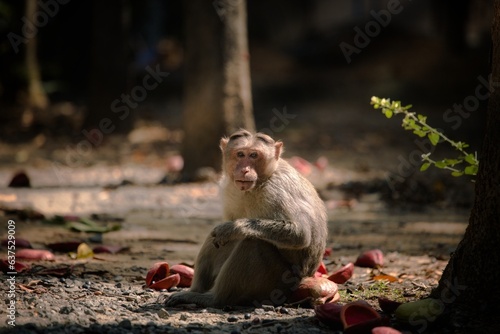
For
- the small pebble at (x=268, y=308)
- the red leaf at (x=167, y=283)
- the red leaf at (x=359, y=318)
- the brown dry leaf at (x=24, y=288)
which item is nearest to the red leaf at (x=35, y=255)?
the brown dry leaf at (x=24, y=288)

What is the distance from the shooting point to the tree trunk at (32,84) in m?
19.3

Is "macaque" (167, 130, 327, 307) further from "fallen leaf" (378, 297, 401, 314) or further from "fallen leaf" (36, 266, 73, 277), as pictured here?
"fallen leaf" (36, 266, 73, 277)

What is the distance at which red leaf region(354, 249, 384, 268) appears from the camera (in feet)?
24.1

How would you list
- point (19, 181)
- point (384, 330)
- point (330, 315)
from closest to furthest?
point (384, 330)
point (330, 315)
point (19, 181)

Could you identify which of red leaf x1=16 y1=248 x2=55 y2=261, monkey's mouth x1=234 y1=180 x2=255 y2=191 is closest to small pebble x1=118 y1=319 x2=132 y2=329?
monkey's mouth x1=234 y1=180 x2=255 y2=191

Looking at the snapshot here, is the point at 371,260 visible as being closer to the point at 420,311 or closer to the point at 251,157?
the point at 251,157

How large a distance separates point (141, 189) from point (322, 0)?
21.9m

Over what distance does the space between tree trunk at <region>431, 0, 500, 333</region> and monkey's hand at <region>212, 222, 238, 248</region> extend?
5.36 ft

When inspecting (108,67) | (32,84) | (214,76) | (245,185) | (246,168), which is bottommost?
(245,185)

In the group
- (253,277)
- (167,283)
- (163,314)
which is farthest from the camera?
(167,283)

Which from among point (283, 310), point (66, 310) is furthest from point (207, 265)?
point (66, 310)

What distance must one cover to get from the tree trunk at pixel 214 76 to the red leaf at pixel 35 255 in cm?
552

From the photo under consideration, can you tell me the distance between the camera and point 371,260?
24.1ft

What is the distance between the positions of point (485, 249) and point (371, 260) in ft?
6.82
